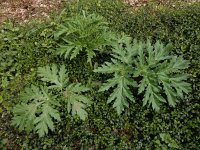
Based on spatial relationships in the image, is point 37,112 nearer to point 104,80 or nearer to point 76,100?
point 76,100

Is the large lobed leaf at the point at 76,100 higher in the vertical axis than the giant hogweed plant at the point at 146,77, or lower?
lower

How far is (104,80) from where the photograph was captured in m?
5.16

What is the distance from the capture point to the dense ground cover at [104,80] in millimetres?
4602

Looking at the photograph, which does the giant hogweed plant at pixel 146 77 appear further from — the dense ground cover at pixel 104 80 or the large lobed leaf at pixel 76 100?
the large lobed leaf at pixel 76 100

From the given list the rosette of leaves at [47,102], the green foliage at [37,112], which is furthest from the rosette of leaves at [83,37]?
the green foliage at [37,112]

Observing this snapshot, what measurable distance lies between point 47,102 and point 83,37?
1.12 meters

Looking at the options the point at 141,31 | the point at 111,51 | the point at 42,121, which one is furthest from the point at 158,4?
the point at 42,121

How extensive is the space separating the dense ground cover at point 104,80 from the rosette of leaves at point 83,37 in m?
0.20

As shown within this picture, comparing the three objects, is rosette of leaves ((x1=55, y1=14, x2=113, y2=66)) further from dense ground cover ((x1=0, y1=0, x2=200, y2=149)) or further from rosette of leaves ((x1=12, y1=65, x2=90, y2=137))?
rosette of leaves ((x1=12, y1=65, x2=90, y2=137))

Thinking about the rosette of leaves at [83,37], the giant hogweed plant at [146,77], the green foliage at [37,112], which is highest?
the rosette of leaves at [83,37]

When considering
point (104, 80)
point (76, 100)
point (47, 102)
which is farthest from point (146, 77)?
point (47, 102)

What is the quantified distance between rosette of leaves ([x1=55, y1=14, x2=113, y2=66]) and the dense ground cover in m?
0.20

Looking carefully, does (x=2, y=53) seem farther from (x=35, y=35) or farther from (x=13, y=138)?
(x=13, y=138)

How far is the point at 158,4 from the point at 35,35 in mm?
2277
